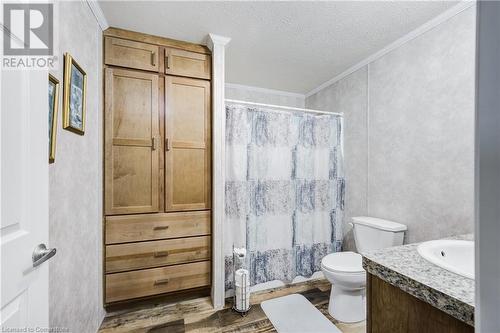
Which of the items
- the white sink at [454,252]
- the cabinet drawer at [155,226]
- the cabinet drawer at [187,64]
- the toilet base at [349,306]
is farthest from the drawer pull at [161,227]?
the white sink at [454,252]

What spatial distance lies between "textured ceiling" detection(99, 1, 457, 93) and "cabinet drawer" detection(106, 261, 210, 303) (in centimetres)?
193

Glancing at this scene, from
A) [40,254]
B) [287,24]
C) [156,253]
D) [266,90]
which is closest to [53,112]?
[40,254]

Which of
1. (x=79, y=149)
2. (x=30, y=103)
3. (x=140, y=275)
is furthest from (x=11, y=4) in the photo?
(x=140, y=275)

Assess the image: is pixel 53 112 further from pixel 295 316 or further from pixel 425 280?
pixel 295 316

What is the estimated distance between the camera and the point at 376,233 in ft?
6.08

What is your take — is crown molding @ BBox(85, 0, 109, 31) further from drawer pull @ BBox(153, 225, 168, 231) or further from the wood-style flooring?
the wood-style flooring

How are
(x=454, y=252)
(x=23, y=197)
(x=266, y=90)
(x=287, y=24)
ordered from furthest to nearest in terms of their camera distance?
(x=266, y=90) < (x=287, y=24) < (x=454, y=252) < (x=23, y=197)

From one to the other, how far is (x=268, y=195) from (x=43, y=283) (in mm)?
1627

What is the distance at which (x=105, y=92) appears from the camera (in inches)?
68.2

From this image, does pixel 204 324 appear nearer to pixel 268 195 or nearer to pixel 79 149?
pixel 268 195

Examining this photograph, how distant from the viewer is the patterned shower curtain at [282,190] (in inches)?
80.0

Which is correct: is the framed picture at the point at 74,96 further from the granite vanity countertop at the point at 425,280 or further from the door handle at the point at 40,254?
the granite vanity countertop at the point at 425,280

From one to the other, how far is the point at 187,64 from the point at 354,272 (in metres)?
2.10

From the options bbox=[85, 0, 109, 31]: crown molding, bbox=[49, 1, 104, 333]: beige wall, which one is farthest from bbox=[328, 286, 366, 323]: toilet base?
bbox=[85, 0, 109, 31]: crown molding
